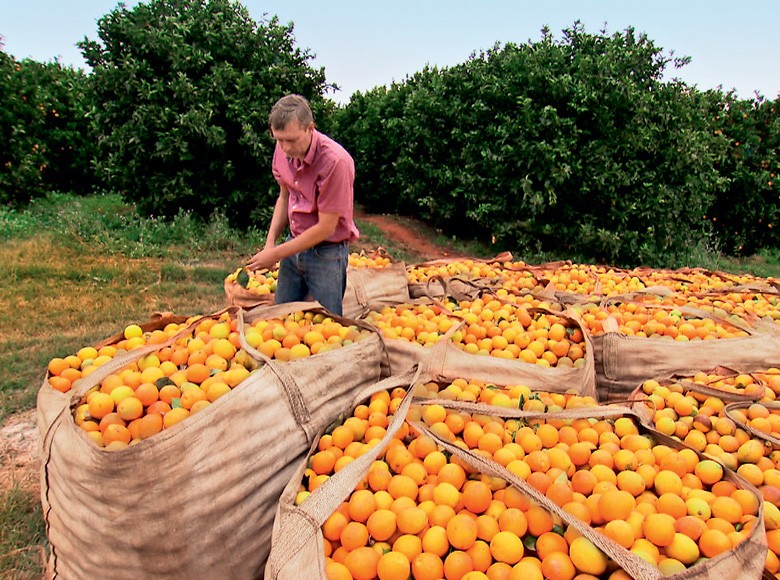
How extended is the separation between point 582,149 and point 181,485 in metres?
8.40

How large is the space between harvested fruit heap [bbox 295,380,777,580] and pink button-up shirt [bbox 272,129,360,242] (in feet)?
5.28

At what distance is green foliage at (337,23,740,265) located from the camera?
8.48 meters

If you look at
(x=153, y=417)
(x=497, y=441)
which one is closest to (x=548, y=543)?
(x=497, y=441)

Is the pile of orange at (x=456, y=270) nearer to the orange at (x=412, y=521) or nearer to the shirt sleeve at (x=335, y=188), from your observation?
the shirt sleeve at (x=335, y=188)

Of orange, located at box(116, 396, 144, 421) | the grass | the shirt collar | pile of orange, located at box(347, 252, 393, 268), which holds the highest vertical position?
the shirt collar

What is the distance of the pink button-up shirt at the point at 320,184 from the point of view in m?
3.27

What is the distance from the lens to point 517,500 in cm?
166

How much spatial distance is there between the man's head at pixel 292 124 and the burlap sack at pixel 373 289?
1.51 meters

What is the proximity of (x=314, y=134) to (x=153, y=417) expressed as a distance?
80.9 inches

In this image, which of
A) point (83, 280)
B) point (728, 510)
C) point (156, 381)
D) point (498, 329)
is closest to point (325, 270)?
point (498, 329)

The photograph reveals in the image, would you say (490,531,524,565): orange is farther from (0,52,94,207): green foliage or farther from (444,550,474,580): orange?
(0,52,94,207): green foliage

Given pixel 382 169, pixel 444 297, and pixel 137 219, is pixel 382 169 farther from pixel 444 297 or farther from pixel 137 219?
pixel 444 297

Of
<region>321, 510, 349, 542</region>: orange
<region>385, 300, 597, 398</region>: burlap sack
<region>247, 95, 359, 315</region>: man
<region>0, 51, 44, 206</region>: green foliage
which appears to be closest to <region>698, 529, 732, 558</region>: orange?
<region>321, 510, 349, 542</region>: orange

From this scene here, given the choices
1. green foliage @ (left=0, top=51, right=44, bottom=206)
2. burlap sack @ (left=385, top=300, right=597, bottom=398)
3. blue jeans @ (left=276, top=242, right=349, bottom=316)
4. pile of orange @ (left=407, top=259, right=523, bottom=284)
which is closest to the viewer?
burlap sack @ (left=385, top=300, right=597, bottom=398)
